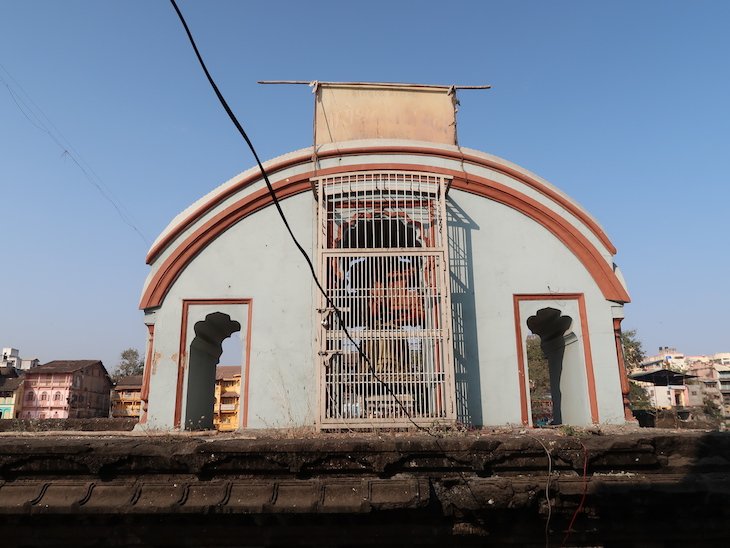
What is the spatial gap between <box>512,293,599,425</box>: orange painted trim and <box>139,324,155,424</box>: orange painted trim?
22.2ft

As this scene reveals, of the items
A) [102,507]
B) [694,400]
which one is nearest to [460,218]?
[102,507]

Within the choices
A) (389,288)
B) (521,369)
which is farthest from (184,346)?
(521,369)

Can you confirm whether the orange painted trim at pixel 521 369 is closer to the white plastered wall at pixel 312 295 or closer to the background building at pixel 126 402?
the white plastered wall at pixel 312 295

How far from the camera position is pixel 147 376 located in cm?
933

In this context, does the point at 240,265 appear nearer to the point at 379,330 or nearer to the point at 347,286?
the point at 347,286

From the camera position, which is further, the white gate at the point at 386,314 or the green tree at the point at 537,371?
the green tree at the point at 537,371

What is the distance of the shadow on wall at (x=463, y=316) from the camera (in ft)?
30.0

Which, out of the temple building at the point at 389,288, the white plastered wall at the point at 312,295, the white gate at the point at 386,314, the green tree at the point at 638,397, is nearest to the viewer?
the white gate at the point at 386,314

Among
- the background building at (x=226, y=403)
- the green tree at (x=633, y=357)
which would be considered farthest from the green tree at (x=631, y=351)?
the background building at (x=226, y=403)

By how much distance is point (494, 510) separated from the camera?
445 centimetres

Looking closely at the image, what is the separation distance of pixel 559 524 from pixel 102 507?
401 centimetres

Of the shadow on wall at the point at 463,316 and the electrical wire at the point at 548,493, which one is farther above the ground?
the shadow on wall at the point at 463,316

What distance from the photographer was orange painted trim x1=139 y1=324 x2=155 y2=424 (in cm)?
923

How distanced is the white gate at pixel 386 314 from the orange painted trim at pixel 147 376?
11.1 ft
